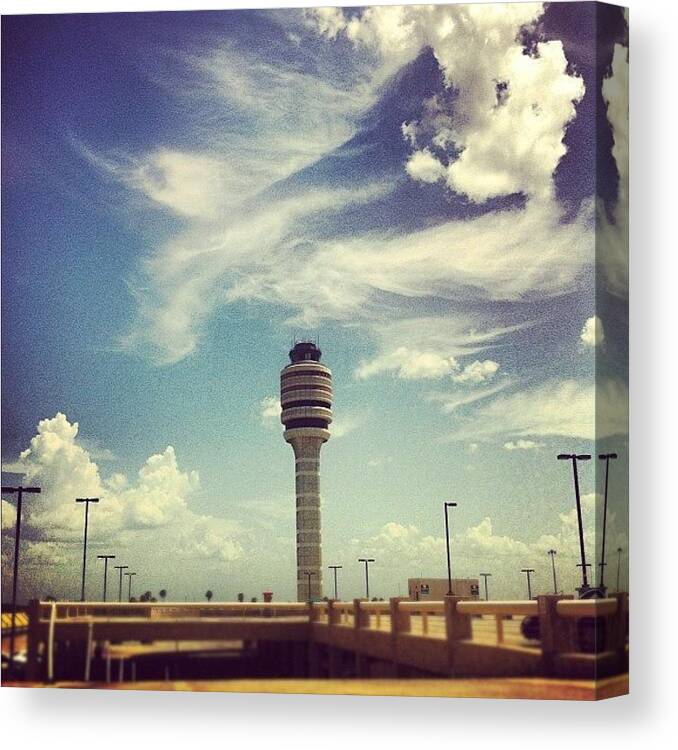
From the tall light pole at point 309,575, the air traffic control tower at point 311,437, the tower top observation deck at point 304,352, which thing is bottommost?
the tall light pole at point 309,575

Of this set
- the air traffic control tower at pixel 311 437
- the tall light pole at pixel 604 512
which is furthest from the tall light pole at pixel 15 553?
the tall light pole at pixel 604 512

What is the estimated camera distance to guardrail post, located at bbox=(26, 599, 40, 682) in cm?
2134

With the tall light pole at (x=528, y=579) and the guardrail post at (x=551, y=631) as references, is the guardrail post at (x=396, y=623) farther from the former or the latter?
the guardrail post at (x=551, y=631)

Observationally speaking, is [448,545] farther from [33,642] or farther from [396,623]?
[33,642]

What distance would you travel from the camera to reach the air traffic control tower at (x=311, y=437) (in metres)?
21.6

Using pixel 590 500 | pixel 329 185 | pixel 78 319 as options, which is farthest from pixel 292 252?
pixel 590 500

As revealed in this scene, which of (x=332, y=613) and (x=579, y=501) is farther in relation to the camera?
(x=332, y=613)

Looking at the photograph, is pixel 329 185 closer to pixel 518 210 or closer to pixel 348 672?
pixel 518 210

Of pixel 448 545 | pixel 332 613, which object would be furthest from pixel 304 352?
pixel 332 613

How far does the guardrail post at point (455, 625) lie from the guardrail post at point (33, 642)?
5323 millimetres

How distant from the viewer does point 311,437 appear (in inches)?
906

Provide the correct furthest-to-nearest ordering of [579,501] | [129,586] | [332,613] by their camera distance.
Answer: [129,586], [332,613], [579,501]

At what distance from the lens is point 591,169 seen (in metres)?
20.3

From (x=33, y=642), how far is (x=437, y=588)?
526 centimetres
